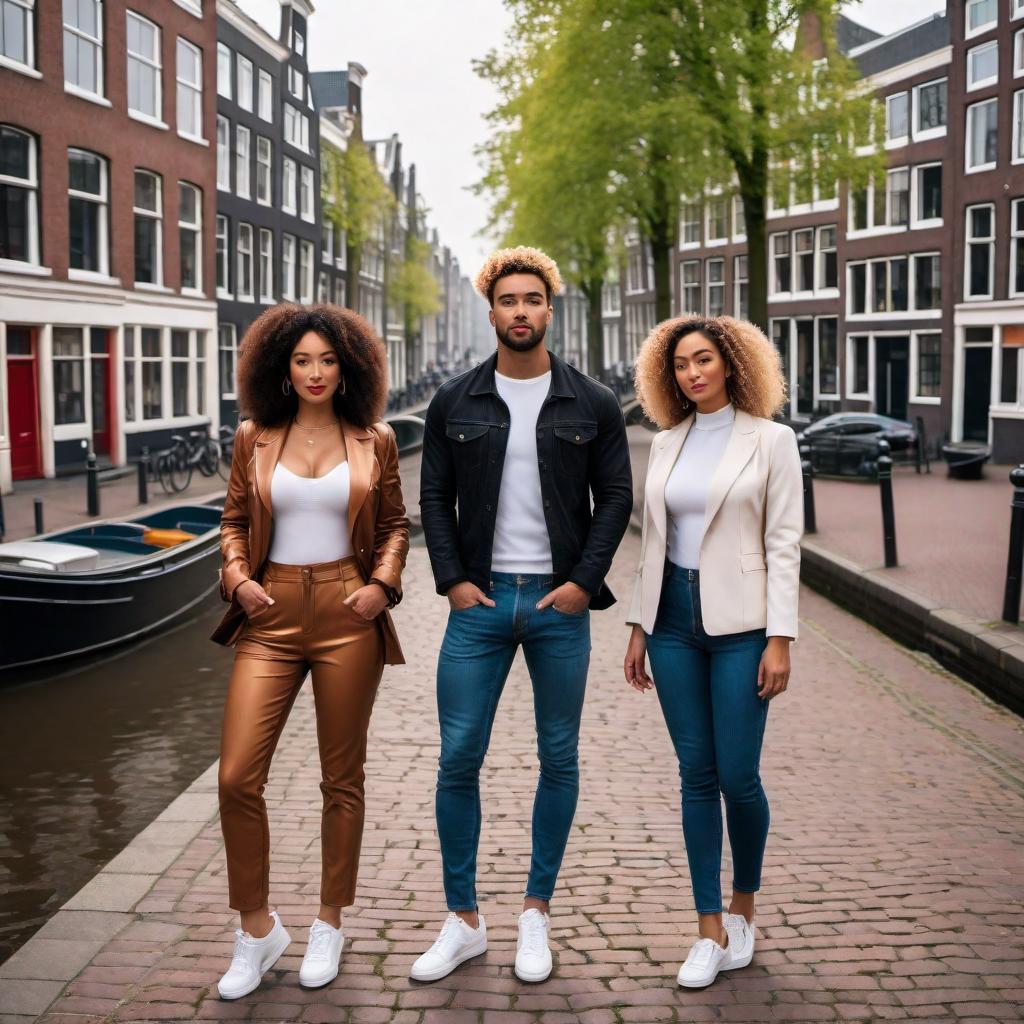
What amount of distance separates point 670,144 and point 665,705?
17196 mm

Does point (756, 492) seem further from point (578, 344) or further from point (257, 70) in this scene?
point (578, 344)

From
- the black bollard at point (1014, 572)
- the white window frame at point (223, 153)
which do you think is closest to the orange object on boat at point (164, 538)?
the black bollard at point (1014, 572)

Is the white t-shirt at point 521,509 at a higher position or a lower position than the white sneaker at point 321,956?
higher

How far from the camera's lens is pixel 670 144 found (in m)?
19.4

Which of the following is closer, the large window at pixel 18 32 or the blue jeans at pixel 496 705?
the blue jeans at pixel 496 705

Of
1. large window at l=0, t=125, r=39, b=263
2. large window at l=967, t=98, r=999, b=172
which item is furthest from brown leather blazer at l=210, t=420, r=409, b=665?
large window at l=967, t=98, r=999, b=172

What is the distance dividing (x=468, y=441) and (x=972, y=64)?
2667 centimetres

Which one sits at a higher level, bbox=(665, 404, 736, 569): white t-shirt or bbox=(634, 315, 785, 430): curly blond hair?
bbox=(634, 315, 785, 430): curly blond hair

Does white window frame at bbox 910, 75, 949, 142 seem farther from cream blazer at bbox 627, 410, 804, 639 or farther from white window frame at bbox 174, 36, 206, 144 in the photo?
cream blazer at bbox 627, 410, 804, 639

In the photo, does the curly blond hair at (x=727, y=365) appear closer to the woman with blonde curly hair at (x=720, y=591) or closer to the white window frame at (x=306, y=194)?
the woman with blonde curly hair at (x=720, y=591)

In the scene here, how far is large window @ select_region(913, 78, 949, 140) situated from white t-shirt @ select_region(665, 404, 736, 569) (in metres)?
28.8

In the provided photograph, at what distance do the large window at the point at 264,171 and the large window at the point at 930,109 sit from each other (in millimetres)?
16651

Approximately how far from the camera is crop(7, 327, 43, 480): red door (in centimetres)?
2048

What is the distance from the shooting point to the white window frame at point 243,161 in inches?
1270
